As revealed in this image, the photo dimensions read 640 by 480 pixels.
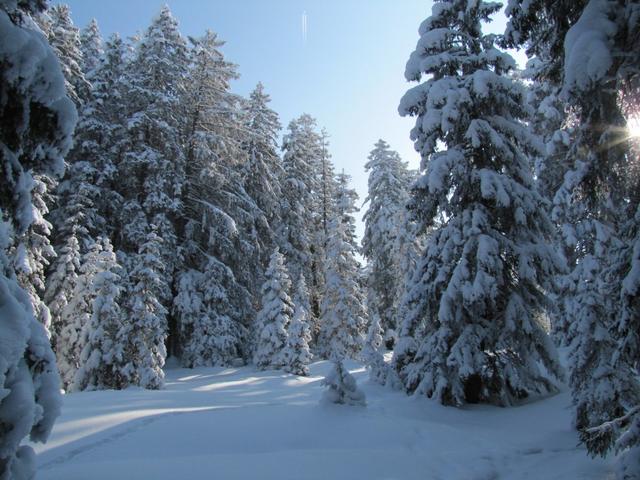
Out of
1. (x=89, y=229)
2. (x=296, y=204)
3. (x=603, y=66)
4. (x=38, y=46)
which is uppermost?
(x=296, y=204)

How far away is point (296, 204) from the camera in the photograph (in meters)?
30.6

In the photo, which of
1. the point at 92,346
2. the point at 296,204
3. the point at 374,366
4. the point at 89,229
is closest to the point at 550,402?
the point at 374,366

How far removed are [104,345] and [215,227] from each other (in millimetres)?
9470

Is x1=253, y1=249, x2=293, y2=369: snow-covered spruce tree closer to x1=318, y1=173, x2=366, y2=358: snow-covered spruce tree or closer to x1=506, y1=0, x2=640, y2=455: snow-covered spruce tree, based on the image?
x1=318, y1=173, x2=366, y2=358: snow-covered spruce tree

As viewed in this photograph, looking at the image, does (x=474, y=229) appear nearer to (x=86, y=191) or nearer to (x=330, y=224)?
(x=86, y=191)

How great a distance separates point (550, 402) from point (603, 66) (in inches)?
323

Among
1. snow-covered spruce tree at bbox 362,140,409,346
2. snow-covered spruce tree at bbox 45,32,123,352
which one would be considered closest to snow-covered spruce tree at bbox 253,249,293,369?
snow-covered spruce tree at bbox 45,32,123,352

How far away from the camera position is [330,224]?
3148 cm

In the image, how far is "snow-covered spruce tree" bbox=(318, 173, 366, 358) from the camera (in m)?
28.5

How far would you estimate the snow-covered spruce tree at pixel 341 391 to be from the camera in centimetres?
857

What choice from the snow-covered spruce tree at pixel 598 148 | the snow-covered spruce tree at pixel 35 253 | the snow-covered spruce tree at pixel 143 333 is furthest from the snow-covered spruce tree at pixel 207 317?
the snow-covered spruce tree at pixel 598 148

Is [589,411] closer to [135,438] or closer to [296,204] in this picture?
[135,438]

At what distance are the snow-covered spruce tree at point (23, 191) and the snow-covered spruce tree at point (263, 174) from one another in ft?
74.2

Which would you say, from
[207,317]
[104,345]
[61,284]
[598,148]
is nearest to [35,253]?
[61,284]
